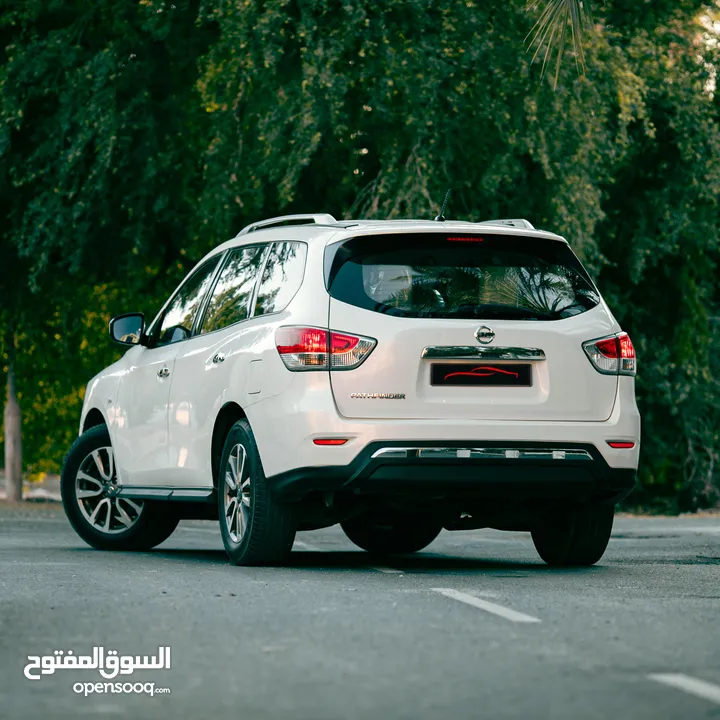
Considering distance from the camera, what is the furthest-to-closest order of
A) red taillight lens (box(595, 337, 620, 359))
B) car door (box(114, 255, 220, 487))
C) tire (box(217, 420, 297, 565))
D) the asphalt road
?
car door (box(114, 255, 220, 487))
red taillight lens (box(595, 337, 620, 359))
tire (box(217, 420, 297, 565))
the asphalt road

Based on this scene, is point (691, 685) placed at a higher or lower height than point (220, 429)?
lower

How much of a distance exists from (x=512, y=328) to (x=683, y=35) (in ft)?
48.4

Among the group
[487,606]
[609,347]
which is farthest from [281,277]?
[487,606]

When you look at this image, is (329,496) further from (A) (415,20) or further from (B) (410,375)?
(A) (415,20)

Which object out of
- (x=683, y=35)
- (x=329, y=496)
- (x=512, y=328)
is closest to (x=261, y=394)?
(x=329, y=496)

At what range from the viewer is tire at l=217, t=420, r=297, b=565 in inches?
412

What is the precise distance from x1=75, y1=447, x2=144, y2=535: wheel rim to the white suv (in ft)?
4.84

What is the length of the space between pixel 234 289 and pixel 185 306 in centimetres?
87

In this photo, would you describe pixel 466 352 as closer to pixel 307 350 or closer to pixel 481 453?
→ pixel 481 453

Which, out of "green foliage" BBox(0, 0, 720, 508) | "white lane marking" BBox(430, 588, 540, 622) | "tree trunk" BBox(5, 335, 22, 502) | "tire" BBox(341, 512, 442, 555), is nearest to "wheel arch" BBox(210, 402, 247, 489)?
"tire" BBox(341, 512, 442, 555)

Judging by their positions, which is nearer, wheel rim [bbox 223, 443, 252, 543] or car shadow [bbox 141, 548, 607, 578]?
wheel rim [bbox 223, 443, 252, 543]

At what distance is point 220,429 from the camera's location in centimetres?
1113

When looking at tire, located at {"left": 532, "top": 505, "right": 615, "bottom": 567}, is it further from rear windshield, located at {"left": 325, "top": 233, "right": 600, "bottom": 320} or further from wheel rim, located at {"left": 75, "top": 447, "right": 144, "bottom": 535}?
wheel rim, located at {"left": 75, "top": 447, "right": 144, "bottom": 535}

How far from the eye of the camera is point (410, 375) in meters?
10.2
